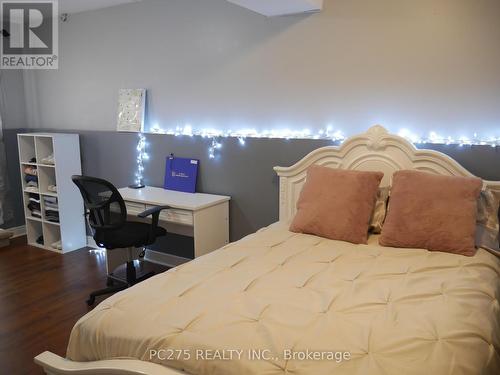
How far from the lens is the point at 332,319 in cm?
147

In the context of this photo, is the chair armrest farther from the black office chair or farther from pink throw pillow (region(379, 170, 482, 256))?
pink throw pillow (region(379, 170, 482, 256))

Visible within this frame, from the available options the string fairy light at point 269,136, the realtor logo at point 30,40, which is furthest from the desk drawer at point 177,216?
the realtor logo at point 30,40

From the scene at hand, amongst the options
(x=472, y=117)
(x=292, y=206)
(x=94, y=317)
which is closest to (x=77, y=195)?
(x=292, y=206)

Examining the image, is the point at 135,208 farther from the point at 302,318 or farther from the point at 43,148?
the point at 302,318

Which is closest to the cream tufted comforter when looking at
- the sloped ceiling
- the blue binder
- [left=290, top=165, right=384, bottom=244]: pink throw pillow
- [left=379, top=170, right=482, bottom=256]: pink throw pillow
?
[left=379, top=170, right=482, bottom=256]: pink throw pillow

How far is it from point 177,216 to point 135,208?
0.43 metres

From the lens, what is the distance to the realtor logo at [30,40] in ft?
14.3

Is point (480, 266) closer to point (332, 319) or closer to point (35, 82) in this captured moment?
point (332, 319)

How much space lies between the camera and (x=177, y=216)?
3.15 metres

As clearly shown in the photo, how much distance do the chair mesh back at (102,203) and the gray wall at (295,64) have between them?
42.1 inches

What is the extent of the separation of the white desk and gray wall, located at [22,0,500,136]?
677 millimetres

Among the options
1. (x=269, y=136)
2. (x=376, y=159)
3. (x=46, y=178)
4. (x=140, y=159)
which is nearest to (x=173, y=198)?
(x=140, y=159)

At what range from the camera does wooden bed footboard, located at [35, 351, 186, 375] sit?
1.29m

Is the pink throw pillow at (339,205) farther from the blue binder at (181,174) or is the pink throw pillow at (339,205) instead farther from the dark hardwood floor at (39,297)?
the dark hardwood floor at (39,297)
